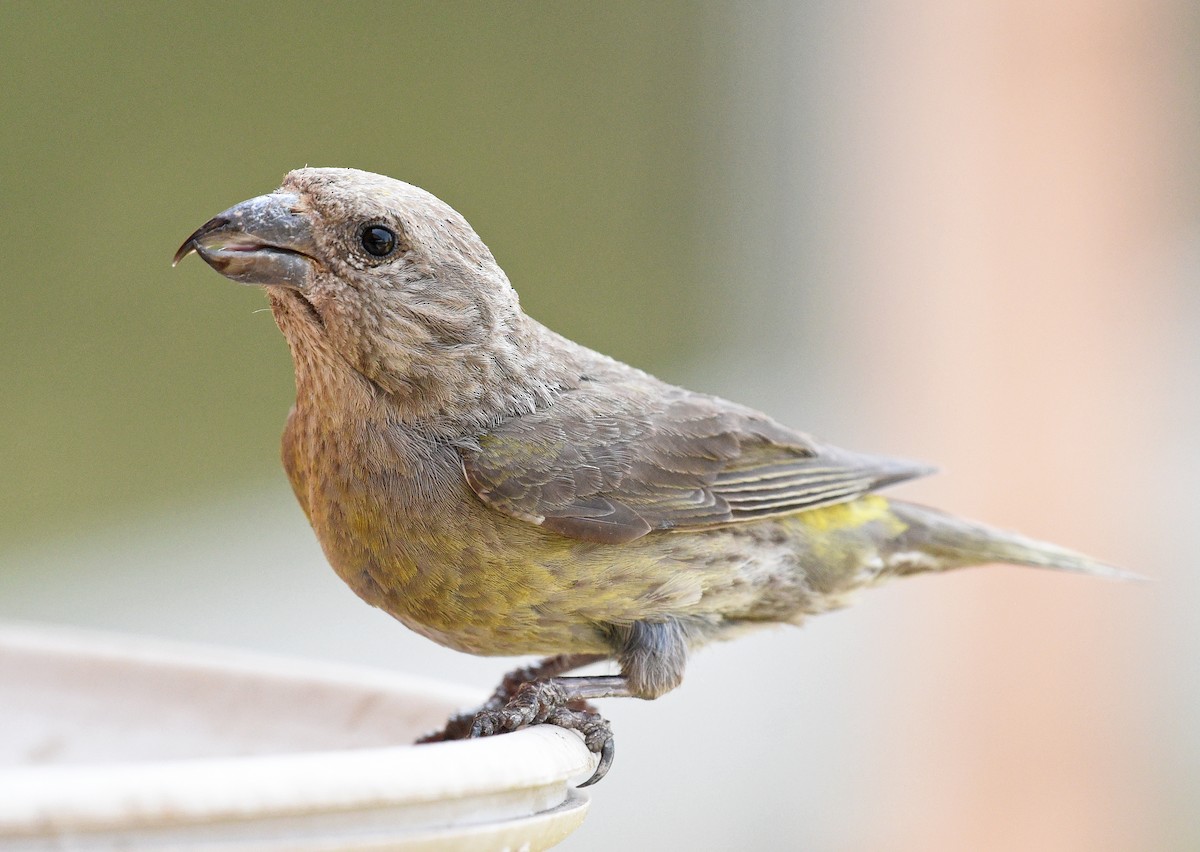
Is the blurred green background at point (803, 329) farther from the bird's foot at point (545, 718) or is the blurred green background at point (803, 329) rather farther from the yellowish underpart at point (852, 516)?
the bird's foot at point (545, 718)

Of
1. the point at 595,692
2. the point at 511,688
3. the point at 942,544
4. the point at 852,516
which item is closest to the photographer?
the point at 595,692

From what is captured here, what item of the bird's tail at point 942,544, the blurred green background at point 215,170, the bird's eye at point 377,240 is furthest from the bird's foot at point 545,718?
the blurred green background at point 215,170

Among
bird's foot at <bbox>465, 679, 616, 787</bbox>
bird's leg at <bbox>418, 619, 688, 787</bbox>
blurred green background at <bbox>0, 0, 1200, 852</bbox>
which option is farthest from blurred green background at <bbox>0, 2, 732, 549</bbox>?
bird's foot at <bbox>465, 679, 616, 787</bbox>

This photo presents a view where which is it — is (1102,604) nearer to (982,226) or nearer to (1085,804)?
(1085,804)

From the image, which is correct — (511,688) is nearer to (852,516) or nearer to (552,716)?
(552,716)

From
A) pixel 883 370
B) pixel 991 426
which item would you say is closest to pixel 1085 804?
pixel 991 426

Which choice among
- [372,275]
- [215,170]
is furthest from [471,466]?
[215,170]
